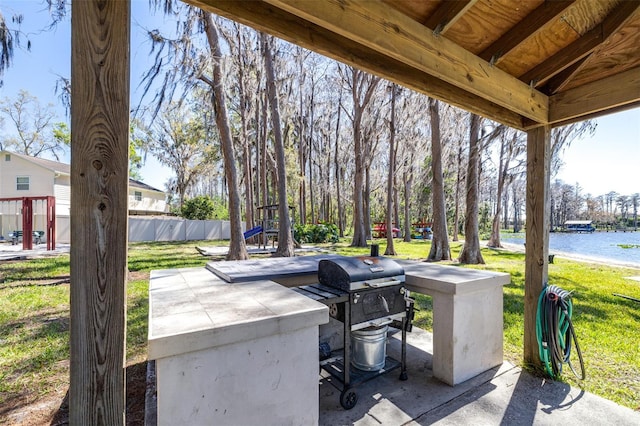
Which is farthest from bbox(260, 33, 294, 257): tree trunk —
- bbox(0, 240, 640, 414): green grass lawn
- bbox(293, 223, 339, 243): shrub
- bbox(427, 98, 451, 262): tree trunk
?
bbox(293, 223, 339, 243): shrub

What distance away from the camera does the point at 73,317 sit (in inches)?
40.7

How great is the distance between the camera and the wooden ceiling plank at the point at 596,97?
224 centimetres

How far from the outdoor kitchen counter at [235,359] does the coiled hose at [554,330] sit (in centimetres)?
209

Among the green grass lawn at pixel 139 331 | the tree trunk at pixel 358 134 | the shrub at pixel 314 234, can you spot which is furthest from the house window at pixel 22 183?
the tree trunk at pixel 358 134

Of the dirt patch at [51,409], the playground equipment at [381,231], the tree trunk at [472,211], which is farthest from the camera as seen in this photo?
the playground equipment at [381,231]

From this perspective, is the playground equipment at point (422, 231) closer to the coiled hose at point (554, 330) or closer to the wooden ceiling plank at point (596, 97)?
the coiled hose at point (554, 330)

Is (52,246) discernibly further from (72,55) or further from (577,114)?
(577,114)

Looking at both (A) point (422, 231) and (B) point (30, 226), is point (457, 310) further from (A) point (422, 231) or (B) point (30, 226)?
(A) point (422, 231)

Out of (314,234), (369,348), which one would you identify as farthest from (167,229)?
(369,348)

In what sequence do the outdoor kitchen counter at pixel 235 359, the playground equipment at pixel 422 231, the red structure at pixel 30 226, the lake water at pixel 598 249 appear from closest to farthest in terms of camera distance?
the outdoor kitchen counter at pixel 235 359 → the red structure at pixel 30 226 → the lake water at pixel 598 249 → the playground equipment at pixel 422 231

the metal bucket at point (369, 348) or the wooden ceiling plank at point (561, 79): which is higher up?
the wooden ceiling plank at point (561, 79)

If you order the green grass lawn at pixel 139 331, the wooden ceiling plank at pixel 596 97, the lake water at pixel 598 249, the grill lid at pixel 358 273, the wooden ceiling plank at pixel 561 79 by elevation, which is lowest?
the lake water at pixel 598 249

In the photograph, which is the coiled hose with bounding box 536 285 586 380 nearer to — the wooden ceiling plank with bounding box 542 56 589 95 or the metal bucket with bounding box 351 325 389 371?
the metal bucket with bounding box 351 325 389 371

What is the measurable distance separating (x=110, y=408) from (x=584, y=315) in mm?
5634
